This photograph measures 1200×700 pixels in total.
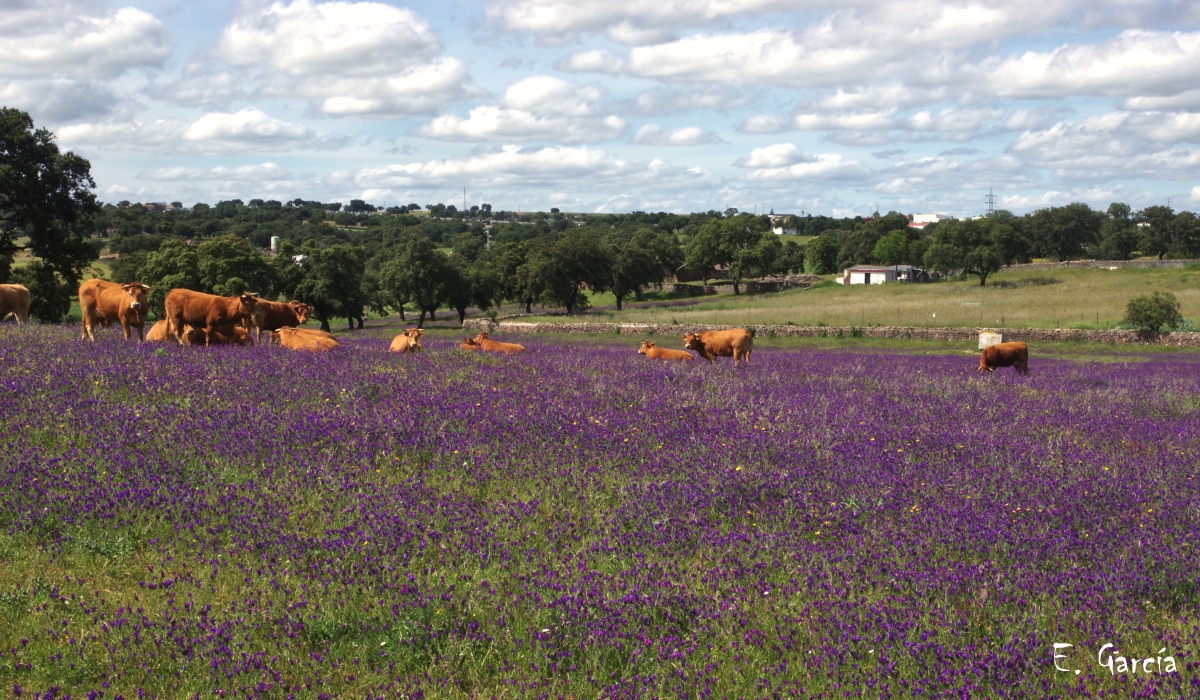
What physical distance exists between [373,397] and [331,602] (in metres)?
5.42

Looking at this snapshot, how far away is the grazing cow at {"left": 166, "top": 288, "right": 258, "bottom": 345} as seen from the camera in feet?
55.7

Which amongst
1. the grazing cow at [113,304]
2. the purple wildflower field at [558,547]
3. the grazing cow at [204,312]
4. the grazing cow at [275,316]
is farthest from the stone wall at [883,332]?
the purple wildflower field at [558,547]

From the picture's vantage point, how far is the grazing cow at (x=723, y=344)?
24094 millimetres

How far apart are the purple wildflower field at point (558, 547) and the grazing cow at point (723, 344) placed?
1327cm

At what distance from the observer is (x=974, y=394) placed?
14297mm

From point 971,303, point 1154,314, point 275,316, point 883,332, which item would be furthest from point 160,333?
point 971,303

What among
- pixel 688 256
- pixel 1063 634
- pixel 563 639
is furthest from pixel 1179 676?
pixel 688 256

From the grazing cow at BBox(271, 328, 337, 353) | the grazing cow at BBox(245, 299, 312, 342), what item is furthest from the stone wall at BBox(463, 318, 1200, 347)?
the grazing cow at BBox(271, 328, 337, 353)

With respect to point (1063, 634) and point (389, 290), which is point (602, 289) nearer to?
point (389, 290)

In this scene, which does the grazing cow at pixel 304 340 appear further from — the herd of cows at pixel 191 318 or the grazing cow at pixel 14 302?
the grazing cow at pixel 14 302

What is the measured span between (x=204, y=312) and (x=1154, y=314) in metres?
44.2

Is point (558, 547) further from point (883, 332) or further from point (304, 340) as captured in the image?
point (883, 332)

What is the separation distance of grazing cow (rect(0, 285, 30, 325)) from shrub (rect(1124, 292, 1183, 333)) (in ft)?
156

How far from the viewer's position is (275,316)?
70.5 feet
